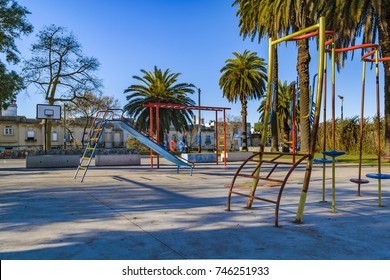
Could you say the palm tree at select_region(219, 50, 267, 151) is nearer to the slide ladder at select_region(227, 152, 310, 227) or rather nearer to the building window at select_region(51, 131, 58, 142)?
the slide ladder at select_region(227, 152, 310, 227)

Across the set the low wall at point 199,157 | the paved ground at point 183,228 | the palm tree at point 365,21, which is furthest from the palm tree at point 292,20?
the paved ground at point 183,228

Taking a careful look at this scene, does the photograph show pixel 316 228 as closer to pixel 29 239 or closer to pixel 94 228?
pixel 94 228

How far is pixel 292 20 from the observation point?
24359 mm

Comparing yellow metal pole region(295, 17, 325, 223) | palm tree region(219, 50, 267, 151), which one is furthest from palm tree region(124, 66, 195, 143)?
yellow metal pole region(295, 17, 325, 223)

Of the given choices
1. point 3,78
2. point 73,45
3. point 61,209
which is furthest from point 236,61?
point 61,209

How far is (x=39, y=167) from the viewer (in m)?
18.6

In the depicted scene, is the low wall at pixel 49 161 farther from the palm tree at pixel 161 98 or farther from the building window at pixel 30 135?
the building window at pixel 30 135

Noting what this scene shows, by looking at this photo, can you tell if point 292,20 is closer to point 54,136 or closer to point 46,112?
point 46,112

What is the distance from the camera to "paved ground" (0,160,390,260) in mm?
3805

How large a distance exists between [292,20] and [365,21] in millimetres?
4379

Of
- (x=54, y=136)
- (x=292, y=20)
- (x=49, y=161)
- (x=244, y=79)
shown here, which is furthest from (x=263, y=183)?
(x=54, y=136)

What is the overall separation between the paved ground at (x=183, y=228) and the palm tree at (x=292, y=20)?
650 inches

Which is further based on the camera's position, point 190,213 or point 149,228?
point 190,213
